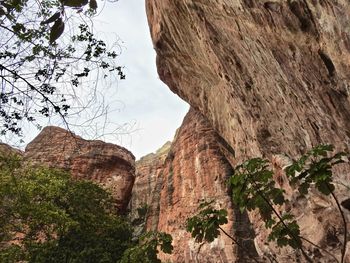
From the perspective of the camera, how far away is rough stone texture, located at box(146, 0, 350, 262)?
23.8 feet

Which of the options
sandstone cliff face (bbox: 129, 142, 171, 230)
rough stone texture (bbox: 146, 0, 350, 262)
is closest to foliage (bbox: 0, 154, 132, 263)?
sandstone cliff face (bbox: 129, 142, 171, 230)

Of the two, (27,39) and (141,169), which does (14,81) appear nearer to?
(27,39)

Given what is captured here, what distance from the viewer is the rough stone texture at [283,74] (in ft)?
→ 23.8

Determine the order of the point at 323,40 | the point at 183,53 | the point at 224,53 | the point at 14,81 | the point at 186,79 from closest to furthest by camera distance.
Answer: the point at 14,81, the point at 323,40, the point at 224,53, the point at 183,53, the point at 186,79

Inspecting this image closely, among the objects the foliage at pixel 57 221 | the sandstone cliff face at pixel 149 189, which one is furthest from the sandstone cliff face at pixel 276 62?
the sandstone cliff face at pixel 149 189

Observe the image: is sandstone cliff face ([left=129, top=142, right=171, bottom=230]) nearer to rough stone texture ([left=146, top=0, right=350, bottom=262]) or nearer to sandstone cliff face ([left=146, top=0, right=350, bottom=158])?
rough stone texture ([left=146, top=0, right=350, bottom=262])

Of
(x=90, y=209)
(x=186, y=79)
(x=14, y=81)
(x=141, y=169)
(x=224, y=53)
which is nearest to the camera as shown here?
(x=14, y=81)

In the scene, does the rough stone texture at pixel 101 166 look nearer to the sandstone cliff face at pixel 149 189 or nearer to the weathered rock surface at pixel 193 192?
the sandstone cliff face at pixel 149 189

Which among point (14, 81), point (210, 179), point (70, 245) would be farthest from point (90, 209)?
point (14, 81)

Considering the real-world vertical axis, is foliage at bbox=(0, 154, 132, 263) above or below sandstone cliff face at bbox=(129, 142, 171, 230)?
below

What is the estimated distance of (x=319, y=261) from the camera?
845 centimetres

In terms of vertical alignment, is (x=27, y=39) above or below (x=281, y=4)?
below

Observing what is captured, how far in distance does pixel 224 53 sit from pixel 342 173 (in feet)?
18.0

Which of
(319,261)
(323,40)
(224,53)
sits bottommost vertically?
(319,261)
